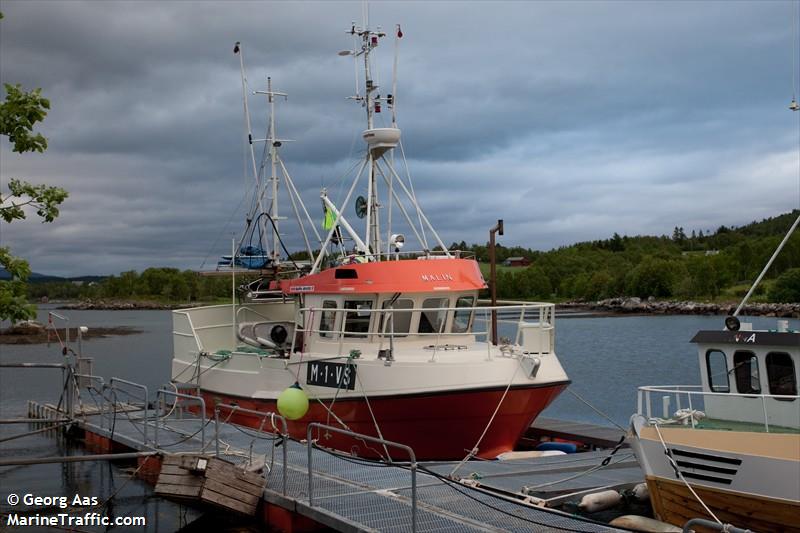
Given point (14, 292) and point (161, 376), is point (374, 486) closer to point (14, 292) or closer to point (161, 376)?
point (14, 292)

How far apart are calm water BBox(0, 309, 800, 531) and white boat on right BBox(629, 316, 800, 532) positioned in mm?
7663

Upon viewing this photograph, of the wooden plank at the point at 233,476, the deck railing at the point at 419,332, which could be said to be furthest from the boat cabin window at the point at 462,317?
the wooden plank at the point at 233,476

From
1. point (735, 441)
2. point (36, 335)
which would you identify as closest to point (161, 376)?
point (735, 441)

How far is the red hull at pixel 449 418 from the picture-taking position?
14766mm

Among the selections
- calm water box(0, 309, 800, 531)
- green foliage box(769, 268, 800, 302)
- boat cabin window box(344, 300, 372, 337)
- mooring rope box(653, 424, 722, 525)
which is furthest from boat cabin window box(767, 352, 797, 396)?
green foliage box(769, 268, 800, 302)

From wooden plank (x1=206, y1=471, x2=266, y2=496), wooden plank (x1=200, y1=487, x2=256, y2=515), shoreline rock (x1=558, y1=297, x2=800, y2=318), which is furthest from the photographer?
shoreline rock (x1=558, y1=297, x2=800, y2=318)

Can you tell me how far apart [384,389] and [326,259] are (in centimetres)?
454

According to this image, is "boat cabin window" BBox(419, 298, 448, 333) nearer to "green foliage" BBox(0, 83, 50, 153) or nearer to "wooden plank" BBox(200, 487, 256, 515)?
"wooden plank" BBox(200, 487, 256, 515)

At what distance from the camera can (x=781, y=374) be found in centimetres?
1060

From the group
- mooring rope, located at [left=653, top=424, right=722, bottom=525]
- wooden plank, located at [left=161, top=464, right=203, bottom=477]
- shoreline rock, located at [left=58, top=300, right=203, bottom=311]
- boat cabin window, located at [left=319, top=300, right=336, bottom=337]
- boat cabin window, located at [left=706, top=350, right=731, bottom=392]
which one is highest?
boat cabin window, located at [left=319, top=300, right=336, bottom=337]

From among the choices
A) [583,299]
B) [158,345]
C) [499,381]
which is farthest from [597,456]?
[583,299]

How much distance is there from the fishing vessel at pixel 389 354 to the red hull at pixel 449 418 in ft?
0.07

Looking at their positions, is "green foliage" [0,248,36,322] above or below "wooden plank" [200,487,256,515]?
above

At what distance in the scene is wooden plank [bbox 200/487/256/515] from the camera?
11320mm
